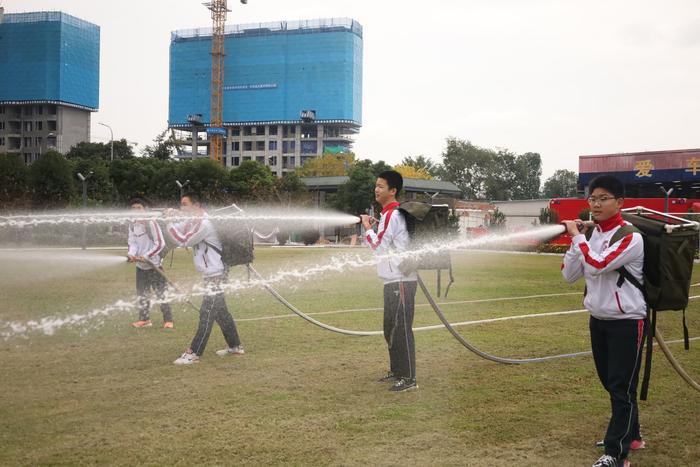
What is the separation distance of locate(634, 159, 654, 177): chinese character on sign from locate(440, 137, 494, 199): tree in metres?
61.9

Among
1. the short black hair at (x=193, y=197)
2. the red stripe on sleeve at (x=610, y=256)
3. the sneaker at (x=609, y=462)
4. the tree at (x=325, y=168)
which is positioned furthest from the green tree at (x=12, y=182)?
the tree at (x=325, y=168)

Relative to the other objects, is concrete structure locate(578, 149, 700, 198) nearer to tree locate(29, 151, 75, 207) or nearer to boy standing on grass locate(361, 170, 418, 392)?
tree locate(29, 151, 75, 207)

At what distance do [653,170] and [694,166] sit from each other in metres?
3.36

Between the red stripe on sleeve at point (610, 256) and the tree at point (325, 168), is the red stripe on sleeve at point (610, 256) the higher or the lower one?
the lower one

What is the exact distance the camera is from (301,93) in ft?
452

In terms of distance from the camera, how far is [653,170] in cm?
5866

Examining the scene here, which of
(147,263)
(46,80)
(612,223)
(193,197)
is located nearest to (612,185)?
(612,223)

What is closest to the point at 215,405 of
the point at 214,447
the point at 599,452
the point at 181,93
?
the point at 214,447

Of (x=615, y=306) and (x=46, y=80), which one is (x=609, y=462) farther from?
(x=46, y=80)

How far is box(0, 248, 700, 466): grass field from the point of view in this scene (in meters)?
5.72

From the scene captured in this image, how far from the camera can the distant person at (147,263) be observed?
12141mm

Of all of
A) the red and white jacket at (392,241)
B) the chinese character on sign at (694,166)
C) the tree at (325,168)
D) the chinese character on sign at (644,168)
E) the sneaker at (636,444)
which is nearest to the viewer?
the sneaker at (636,444)

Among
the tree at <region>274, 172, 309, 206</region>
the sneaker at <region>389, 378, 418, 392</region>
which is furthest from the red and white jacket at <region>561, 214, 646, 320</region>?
the tree at <region>274, 172, 309, 206</region>

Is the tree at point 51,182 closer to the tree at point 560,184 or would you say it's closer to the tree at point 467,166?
the tree at point 467,166
